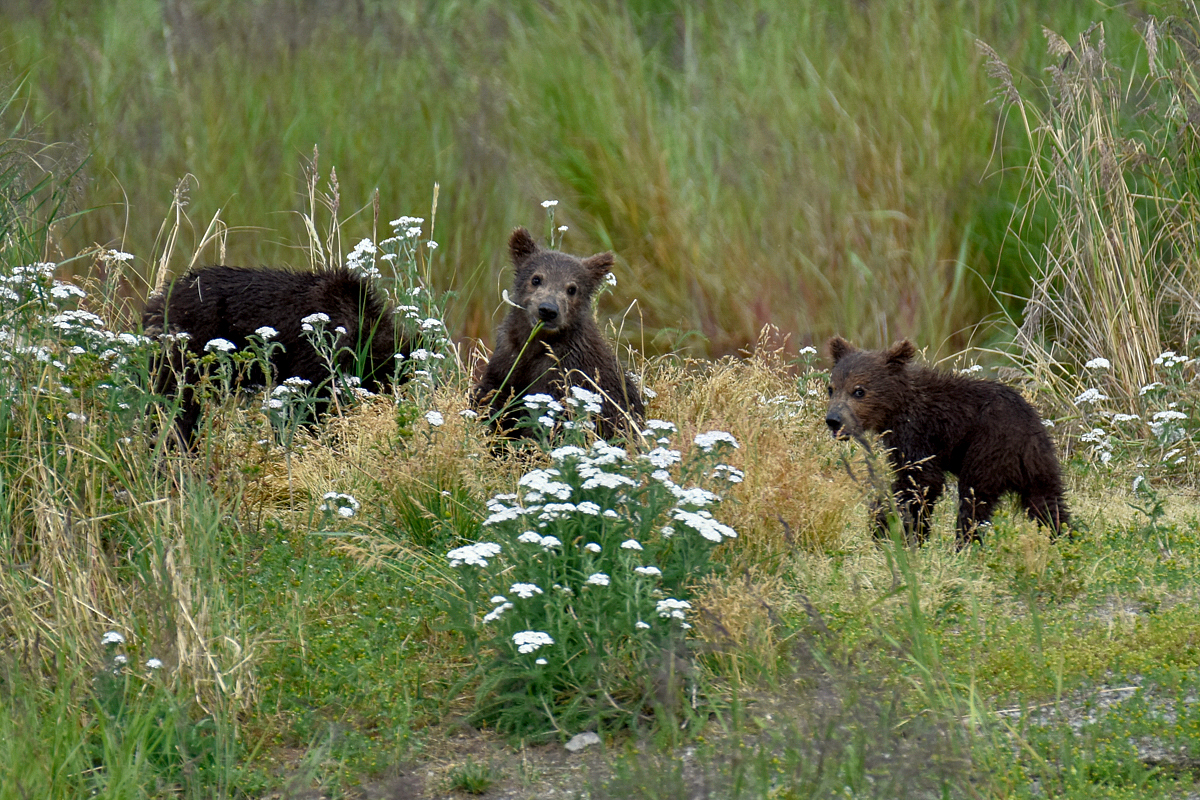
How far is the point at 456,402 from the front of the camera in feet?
19.9

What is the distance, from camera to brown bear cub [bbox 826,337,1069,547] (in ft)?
19.1

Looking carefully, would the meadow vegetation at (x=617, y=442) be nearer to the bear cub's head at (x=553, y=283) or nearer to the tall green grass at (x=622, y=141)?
the tall green grass at (x=622, y=141)

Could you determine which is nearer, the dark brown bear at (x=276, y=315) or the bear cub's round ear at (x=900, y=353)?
the bear cub's round ear at (x=900, y=353)

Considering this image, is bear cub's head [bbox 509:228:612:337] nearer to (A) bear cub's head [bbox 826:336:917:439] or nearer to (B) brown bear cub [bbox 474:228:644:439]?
(B) brown bear cub [bbox 474:228:644:439]

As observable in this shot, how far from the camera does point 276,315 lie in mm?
7148

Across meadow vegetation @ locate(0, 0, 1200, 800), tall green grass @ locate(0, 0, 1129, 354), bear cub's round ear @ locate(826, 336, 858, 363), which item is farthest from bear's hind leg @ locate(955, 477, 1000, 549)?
tall green grass @ locate(0, 0, 1129, 354)

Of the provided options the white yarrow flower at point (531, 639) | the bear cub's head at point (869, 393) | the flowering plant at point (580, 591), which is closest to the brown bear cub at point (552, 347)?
the bear cub's head at point (869, 393)

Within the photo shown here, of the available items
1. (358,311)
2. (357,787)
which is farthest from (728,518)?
(358,311)

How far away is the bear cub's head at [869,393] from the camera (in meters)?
6.16

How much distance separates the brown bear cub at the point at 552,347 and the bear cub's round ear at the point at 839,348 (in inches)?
42.5

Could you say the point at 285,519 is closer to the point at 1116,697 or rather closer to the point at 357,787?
the point at 357,787

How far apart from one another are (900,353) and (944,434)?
0.48 m

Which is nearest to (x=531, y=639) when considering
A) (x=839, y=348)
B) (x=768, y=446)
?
(x=768, y=446)

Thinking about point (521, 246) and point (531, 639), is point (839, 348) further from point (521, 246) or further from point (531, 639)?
point (531, 639)
